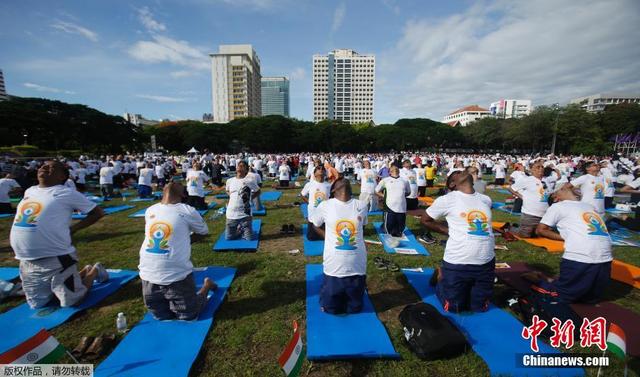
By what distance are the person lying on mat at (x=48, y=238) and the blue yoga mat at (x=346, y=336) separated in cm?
355

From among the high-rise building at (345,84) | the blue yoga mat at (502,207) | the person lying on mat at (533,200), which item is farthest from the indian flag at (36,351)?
the high-rise building at (345,84)

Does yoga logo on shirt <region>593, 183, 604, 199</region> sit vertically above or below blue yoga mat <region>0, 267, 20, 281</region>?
above

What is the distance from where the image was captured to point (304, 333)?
373 cm

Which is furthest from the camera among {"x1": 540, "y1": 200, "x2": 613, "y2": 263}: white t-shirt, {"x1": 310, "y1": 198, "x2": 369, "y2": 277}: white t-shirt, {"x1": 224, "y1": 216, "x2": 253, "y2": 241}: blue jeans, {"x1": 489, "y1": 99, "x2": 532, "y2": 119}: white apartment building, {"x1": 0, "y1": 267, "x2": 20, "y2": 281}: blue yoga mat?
{"x1": 489, "y1": 99, "x2": 532, "y2": 119}: white apartment building

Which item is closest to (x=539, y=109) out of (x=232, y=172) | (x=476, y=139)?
(x=476, y=139)

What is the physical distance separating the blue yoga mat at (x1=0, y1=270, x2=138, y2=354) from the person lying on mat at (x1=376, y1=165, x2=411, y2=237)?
626 centimetres

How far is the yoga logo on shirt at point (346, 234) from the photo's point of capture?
12.4ft

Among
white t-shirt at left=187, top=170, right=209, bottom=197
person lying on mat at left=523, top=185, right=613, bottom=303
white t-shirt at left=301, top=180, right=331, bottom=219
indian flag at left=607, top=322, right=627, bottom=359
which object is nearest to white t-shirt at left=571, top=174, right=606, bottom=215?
person lying on mat at left=523, top=185, right=613, bottom=303

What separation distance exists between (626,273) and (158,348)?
7.99m

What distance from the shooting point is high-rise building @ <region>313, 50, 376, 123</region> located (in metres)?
141

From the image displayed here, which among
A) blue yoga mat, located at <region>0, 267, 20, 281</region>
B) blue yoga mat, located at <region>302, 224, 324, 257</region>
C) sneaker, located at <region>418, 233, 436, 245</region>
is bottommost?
blue yoga mat, located at <region>0, 267, 20, 281</region>

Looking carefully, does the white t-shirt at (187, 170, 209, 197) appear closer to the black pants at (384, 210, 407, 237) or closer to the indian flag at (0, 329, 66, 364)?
the black pants at (384, 210, 407, 237)

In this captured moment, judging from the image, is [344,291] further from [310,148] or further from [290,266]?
[310,148]

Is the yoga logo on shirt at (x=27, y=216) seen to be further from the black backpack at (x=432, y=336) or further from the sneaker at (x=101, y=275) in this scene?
the black backpack at (x=432, y=336)
